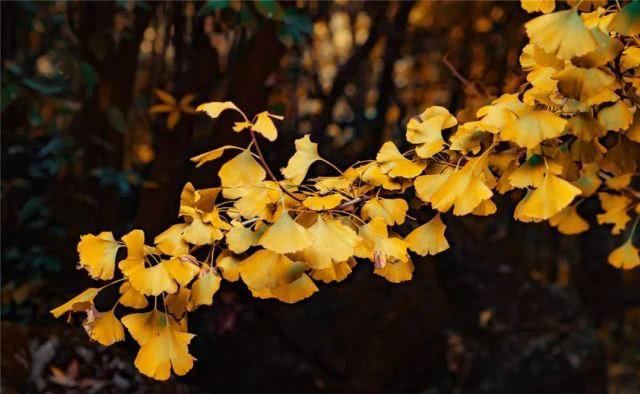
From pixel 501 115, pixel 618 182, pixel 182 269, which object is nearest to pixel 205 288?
pixel 182 269

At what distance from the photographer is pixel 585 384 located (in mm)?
3803

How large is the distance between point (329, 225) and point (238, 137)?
2.04 meters

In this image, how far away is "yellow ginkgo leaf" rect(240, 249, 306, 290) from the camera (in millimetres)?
943

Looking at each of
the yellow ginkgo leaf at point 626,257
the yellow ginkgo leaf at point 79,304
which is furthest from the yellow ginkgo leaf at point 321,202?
the yellow ginkgo leaf at point 626,257

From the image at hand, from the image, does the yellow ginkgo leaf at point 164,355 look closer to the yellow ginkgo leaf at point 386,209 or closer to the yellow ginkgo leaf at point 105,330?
the yellow ginkgo leaf at point 105,330

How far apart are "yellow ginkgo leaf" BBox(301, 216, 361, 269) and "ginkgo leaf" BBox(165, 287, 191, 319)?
0.73ft

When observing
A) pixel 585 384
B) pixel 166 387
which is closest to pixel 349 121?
pixel 585 384

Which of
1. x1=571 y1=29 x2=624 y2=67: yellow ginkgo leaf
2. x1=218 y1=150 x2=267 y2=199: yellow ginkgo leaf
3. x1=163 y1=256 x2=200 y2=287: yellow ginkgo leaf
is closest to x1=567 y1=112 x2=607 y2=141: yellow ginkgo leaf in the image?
x1=571 y1=29 x2=624 y2=67: yellow ginkgo leaf

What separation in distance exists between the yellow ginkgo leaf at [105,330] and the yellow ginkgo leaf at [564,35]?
77 centimetres

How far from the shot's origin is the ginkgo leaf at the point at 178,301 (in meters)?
1.03

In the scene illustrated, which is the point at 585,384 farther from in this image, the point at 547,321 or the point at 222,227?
the point at 222,227

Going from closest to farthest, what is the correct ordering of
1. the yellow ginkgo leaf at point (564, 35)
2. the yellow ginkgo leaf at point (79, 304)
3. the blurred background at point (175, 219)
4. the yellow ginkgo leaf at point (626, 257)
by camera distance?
the yellow ginkgo leaf at point (564, 35), the yellow ginkgo leaf at point (79, 304), the yellow ginkgo leaf at point (626, 257), the blurred background at point (175, 219)

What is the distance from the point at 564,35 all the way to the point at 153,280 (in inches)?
26.8

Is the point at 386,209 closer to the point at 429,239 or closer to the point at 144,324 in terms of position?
the point at 429,239
